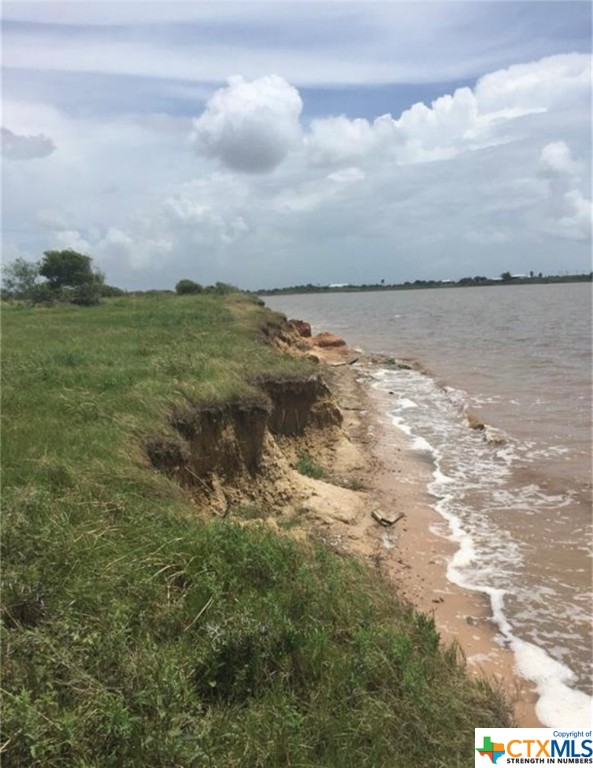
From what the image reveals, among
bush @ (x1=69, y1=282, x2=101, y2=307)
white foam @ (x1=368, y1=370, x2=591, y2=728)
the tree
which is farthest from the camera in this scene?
the tree

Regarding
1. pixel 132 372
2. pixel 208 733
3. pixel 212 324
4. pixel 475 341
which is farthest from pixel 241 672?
pixel 475 341

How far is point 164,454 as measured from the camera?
855 centimetres

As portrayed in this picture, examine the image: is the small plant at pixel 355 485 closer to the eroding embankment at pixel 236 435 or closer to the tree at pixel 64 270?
the eroding embankment at pixel 236 435

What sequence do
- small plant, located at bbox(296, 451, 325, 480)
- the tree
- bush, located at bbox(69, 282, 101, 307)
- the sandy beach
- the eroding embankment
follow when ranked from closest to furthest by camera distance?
1. the sandy beach
2. the eroding embankment
3. small plant, located at bbox(296, 451, 325, 480)
4. bush, located at bbox(69, 282, 101, 307)
5. the tree

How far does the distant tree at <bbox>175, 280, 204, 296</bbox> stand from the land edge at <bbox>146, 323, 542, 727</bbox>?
5667cm

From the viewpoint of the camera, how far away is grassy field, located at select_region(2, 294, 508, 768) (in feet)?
12.0

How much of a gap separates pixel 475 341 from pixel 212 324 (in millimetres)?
26478

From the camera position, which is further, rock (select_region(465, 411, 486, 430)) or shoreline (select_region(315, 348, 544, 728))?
rock (select_region(465, 411, 486, 430))

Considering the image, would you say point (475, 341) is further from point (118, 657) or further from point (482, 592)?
point (118, 657)

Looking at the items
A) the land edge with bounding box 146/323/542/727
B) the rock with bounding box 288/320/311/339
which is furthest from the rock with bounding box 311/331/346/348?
the land edge with bounding box 146/323/542/727

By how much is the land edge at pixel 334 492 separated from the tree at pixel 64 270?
57105 mm

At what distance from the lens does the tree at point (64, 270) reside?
66.9 metres

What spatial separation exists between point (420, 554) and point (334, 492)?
2427 millimetres

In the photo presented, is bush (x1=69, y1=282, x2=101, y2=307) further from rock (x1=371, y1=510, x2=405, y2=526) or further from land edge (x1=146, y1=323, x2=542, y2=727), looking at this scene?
rock (x1=371, y1=510, x2=405, y2=526)
